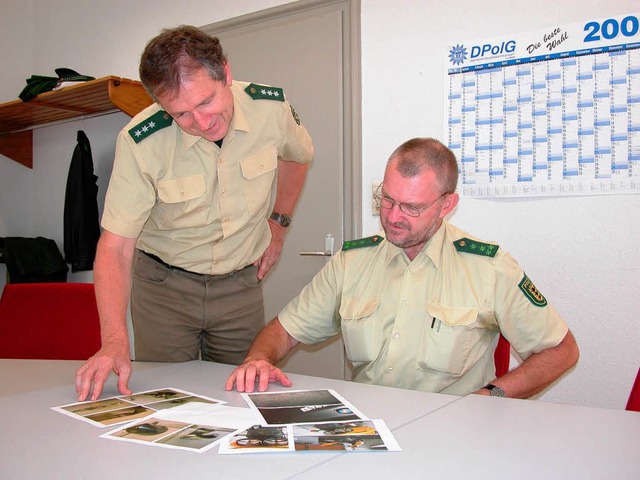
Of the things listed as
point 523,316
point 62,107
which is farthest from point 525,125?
point 62,107

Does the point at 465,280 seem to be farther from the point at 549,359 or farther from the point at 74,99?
the point at 74,99

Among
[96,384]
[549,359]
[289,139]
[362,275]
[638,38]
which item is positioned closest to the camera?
[96,384]

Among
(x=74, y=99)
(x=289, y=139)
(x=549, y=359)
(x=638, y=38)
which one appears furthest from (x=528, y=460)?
(x=74, y=99)

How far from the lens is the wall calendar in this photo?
2.36 metres

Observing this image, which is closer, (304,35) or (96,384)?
(96,384)

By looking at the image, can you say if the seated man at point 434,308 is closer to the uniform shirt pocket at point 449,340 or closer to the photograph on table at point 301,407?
the uniform shirt pocket at point 449,340

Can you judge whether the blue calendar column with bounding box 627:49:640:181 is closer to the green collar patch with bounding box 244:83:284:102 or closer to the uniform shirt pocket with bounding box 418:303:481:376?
the uniform shirt pocket with bounding box 418:303:481:376

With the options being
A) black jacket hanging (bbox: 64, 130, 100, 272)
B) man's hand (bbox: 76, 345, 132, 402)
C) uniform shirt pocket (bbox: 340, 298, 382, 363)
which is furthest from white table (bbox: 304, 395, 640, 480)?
black jacket hanging (bbox: 64, 130, 100, 272)

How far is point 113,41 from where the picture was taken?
13.3 feet

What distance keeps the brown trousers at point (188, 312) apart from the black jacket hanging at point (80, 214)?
2203 millimetres

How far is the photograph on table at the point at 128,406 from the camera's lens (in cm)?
122

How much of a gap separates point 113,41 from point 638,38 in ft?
10.2

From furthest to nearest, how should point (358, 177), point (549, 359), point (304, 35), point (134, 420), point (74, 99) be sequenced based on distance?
point (74, 99) < point (304, 35) < point (358, 177) < point (549, 359) < point (134, 420)

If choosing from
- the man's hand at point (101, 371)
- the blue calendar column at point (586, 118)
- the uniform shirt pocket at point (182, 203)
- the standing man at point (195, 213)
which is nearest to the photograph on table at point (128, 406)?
the man's hand at point (101, 371)
